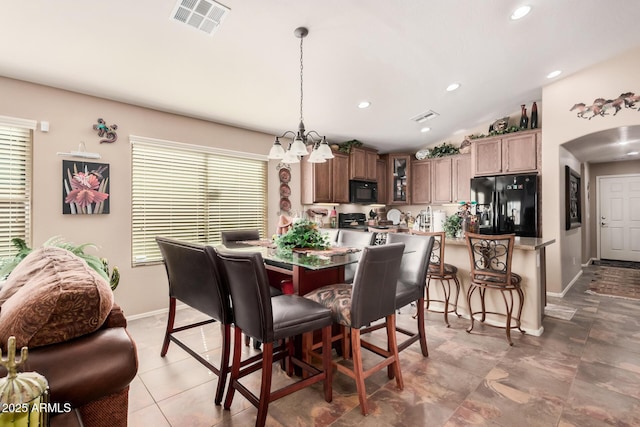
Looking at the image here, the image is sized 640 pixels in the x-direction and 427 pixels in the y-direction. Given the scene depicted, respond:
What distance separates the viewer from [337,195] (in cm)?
545

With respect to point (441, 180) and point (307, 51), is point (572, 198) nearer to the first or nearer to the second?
point (441, 180)

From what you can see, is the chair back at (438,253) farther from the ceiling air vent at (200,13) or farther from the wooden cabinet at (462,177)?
the wooden cabinet at (462,177)

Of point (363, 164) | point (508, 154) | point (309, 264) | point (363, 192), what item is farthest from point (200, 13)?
point (508, 154)

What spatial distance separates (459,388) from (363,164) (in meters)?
4.33

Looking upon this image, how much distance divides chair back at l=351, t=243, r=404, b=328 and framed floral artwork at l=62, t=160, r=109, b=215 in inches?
117

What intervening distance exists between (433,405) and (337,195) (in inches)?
151

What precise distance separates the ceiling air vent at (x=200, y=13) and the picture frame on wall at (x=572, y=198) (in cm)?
502

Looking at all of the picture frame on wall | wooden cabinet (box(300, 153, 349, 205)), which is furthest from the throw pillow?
the picture frame on wall

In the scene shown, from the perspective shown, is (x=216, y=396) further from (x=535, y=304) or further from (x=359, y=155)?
(x=359, y=155)

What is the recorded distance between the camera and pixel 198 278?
210 centimetres

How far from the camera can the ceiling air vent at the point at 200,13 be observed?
208cm

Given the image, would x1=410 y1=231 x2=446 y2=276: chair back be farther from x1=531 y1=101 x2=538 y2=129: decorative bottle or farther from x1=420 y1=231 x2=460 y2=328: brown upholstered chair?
x1=531 y1=101 x2=538 y2=129: decorative bottle

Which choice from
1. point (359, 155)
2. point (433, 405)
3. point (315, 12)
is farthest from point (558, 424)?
point (359, 155)

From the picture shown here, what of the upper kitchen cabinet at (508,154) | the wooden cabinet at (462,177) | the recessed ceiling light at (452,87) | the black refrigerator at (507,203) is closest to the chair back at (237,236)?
the recessed ceiling light at (452,87)
